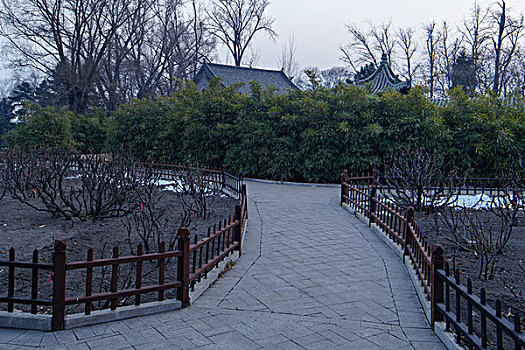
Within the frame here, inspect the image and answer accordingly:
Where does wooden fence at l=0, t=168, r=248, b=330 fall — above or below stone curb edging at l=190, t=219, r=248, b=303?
above

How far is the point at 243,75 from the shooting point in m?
30.8

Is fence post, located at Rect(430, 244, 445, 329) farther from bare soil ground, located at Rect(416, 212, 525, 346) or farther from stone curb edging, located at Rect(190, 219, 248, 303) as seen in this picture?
stone curb edging, located at Rect(190, 219, 248, 303)

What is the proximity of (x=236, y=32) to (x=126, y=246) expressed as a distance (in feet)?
129

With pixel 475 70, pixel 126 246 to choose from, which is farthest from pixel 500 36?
pixel 126 246

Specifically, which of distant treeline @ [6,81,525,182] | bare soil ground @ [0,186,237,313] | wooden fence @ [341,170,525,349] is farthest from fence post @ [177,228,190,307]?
distant treeline @ [6,81,525,182]

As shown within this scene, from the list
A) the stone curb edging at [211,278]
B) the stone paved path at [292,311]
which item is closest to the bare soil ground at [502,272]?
the stone paved path at [292,311]

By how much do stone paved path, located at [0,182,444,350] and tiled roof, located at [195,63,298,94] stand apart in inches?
923

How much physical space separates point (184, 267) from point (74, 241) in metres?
2.74

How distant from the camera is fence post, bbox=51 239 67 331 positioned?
3391 mm

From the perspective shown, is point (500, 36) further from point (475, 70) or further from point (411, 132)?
point (411, 132)

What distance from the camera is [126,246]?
592cm

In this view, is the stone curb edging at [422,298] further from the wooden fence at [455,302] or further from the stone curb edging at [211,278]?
the stone curb edging at [211,278]

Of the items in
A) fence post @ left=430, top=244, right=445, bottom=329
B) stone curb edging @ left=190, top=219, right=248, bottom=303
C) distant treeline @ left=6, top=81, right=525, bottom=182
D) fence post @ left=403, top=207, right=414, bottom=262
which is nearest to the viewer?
fence post @ left=430, top=244, right=445, bottom=329

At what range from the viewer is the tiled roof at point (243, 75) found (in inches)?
1156
